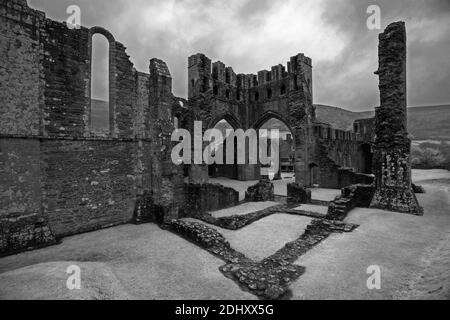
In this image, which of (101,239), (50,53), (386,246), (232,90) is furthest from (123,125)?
(232,90)

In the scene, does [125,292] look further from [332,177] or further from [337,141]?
[337,141]

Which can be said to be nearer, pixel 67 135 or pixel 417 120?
pixel 67 135

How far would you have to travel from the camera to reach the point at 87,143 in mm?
8445

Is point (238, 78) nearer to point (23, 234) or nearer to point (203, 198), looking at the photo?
point (203, 198)

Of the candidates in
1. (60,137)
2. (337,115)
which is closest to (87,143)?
(60,137)

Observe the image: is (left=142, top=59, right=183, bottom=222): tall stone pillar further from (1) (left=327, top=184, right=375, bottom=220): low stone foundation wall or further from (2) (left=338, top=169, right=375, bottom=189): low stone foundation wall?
(2) (left=338, top=169, right=375, bottom=189): low stone foundation wall

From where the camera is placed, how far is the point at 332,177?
63.5 ft

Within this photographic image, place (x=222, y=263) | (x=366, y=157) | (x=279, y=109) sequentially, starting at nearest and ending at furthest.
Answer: (x=222, y=263) < (x=279, y=109) < (x=366, y=157)

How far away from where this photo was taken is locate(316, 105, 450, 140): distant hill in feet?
214

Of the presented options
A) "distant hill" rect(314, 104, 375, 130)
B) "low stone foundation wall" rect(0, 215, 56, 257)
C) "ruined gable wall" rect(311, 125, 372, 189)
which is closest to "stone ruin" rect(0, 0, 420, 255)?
"low stone foundation wall" rect(0, 215, 56, 257)

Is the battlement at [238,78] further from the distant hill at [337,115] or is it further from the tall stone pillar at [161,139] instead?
the distant hill at [337,115]

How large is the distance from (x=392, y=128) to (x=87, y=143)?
13109 millimetres

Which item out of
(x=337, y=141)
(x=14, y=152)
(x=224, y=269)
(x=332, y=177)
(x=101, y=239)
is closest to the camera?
(x=224, y=269)

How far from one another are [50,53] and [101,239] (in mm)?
6515
